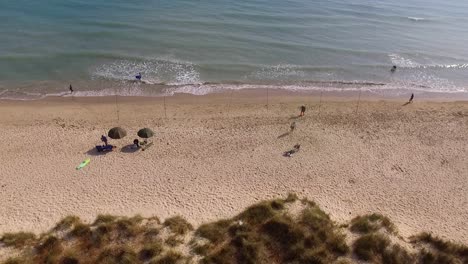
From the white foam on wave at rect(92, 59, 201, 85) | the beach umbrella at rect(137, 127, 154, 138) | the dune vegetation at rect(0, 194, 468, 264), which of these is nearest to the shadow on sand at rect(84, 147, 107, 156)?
the beach umbrella at rect(137, 127, 154, 138)

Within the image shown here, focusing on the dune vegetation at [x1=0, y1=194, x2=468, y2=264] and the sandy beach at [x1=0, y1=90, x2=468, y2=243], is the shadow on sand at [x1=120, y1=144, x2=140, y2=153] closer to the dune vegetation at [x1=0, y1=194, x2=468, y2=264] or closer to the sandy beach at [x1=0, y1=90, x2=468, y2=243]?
the sandy beach at [x1=0, y1=90, x2=468, y2=243]

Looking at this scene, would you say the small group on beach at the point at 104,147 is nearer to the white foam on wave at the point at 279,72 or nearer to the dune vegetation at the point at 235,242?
the dune vegetation at the point at 235,242

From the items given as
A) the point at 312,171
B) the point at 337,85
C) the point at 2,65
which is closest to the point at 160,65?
the point at 2,65

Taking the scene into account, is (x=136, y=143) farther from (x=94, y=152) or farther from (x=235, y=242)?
(x=235, y=242)

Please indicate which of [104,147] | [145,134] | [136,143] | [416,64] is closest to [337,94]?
[416,64]

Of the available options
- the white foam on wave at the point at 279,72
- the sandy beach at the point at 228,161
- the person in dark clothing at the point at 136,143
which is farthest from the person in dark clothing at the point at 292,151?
the white foam on wave at the point at 279,72

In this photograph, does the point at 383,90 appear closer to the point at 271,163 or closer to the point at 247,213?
the point at 271,163
